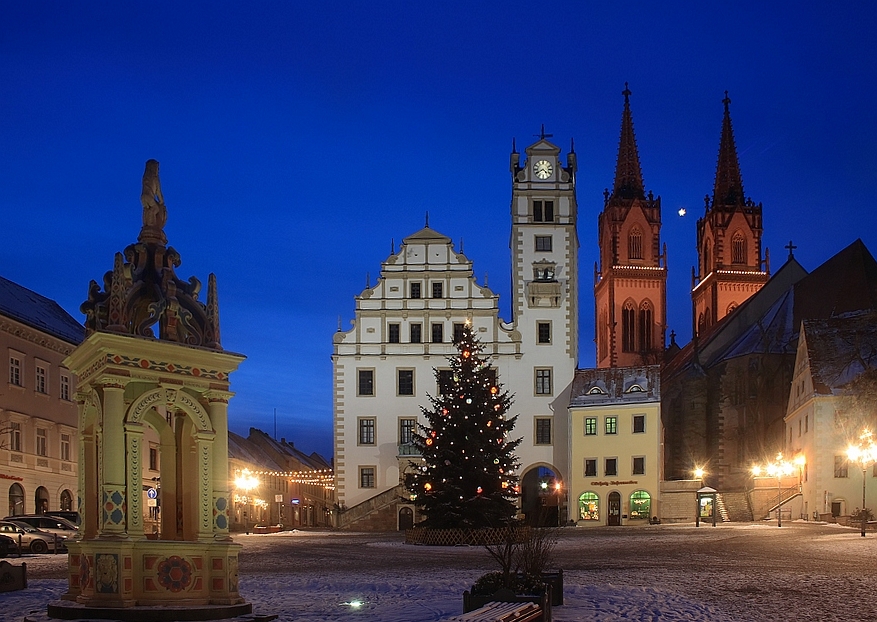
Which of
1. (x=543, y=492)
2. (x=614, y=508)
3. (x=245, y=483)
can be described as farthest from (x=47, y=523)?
(x=543, y=492)

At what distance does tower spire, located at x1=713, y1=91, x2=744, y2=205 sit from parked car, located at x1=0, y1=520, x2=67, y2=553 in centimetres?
8333

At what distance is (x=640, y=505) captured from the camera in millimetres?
52250

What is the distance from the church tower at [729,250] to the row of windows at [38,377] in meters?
65.7

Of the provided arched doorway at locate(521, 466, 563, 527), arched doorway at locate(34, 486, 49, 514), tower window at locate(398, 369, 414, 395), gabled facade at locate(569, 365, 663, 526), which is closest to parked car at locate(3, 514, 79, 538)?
arched doorway at locate(34, 486, 49, 514)

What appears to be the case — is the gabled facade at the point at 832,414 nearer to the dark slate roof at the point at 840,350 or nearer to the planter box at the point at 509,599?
the dark slate roof at the point at 840,350

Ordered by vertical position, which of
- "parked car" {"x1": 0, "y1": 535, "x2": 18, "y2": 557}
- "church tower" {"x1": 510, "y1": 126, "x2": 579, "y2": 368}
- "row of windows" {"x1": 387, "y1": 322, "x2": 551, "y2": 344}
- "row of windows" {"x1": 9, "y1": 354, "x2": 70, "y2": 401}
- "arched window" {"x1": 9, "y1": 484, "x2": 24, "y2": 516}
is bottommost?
"arched window" {"x1": 9, "y1": 484, "x2": 24, "y2": 516}

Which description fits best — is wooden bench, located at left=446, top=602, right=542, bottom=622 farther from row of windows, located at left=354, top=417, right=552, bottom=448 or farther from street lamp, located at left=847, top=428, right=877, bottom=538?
row of windows, located at left=354, top=417, right=552, bottom=448

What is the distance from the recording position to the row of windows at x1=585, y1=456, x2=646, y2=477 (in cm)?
5219

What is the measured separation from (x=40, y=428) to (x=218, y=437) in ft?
102

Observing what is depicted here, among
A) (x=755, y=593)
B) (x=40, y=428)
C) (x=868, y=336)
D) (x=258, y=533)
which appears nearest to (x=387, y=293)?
(x=258, y=533)

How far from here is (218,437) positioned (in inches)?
501

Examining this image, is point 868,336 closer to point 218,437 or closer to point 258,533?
point 258,533

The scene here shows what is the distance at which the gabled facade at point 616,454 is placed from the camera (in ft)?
171

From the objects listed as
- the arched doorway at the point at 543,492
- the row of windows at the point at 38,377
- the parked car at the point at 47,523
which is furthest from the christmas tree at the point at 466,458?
the arched doorway at the point at 543,492
